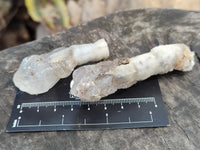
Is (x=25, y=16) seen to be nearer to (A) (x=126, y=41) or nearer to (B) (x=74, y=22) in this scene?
(B) (x=74, y=22)

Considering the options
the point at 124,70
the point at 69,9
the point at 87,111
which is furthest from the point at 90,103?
the point at 69,9

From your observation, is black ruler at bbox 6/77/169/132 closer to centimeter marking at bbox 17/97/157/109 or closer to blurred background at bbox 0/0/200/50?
centimeter marking at bbox 17/97/157/109

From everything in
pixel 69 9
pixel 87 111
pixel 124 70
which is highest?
pixel 69 9

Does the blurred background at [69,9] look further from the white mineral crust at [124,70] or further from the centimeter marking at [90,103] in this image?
the centimeter marking at [90,103]

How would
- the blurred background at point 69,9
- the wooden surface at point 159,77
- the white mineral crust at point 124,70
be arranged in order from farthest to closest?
the blurred background at point 69,9 < the white mineral crust at point 124,70 < the wooden surface at point 159,77

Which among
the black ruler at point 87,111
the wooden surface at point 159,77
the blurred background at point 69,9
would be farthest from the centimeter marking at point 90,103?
the blurred background at point 69,9

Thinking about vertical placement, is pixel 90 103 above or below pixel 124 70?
below

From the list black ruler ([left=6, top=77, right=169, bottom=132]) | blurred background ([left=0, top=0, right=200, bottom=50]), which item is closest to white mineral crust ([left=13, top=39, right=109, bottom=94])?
black ruler ([left=6, top=77, right=169, bottom=132])

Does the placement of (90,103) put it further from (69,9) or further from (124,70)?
(69,9)
